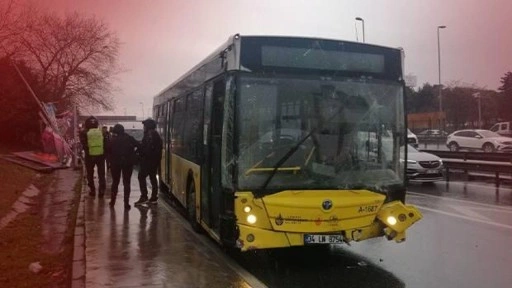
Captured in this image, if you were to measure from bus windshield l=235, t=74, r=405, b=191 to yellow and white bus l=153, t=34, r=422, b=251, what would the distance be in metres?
0.01

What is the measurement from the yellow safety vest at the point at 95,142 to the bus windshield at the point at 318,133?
8.04m

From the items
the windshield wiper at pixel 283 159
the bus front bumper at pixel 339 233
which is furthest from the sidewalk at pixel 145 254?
the windshield wiper at pixel 283 159

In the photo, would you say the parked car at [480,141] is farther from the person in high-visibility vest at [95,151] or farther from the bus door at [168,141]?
the person in high-visibility vest at [95,151]

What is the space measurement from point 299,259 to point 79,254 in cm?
308

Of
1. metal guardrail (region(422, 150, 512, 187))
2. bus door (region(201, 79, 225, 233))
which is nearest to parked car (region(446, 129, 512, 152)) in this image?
metal guardrail (region(422, 150, 512, 187))

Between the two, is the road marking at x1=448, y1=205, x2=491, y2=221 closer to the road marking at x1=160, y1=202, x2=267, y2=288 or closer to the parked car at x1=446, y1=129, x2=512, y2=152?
the road marking at x1=160, y1=202, x2=267, y2=288

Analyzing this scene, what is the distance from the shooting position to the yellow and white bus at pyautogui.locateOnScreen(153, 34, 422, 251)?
678 cm

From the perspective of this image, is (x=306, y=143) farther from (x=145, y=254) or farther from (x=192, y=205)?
(x=192, y=205)

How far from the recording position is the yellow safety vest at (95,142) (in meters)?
13.9

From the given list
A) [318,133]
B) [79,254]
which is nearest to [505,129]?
[318,133]

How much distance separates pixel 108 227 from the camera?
377 inches

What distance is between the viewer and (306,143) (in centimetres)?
697

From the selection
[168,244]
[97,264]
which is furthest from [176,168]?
[97,264]

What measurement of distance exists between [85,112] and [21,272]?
49.4 meters
